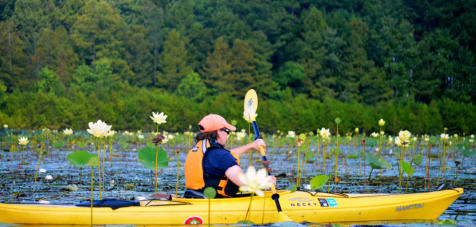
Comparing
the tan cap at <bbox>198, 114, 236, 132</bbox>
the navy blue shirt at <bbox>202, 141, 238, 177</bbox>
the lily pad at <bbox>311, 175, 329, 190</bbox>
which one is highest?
the tan cap at <bbox>198, 114, 236, 132</bbox>

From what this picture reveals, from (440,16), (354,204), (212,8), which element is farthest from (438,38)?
(354,204)

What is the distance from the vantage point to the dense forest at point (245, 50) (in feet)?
→ 117

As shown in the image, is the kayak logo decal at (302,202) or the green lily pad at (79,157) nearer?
the kayak logo decal at (302,202)

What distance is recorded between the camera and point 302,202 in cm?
515

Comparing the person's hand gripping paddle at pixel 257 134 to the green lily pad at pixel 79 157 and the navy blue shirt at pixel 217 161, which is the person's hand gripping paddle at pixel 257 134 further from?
the green lily pad at pixel 79 157

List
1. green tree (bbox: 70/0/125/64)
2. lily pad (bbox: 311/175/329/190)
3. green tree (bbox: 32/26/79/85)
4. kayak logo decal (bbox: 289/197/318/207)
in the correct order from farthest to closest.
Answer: green tree (bbox: 70/0/125/64), green tree (bbox: 32/26/79/85), kayak logo decal (bbox: 289/197/318/207), lily pad (bbox: 311/175/329/190)

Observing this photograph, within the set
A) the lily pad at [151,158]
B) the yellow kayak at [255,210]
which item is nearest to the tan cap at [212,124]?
the yellow kayak at [255,210]

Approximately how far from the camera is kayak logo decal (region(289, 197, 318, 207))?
5115mm

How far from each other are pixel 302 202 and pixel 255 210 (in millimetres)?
416

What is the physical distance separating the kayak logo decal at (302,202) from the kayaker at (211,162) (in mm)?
371

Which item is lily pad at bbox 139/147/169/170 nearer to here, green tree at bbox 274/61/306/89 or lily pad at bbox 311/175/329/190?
lily pad at bbox 311/175/329/190

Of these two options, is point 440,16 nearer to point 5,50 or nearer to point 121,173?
point 5,50

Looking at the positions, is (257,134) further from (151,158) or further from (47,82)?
(47,82)

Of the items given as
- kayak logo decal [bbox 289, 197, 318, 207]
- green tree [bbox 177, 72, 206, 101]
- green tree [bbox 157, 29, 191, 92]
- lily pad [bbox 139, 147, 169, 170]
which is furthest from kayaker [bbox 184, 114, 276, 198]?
green tree [bbox 157, 29, 191, 92]
